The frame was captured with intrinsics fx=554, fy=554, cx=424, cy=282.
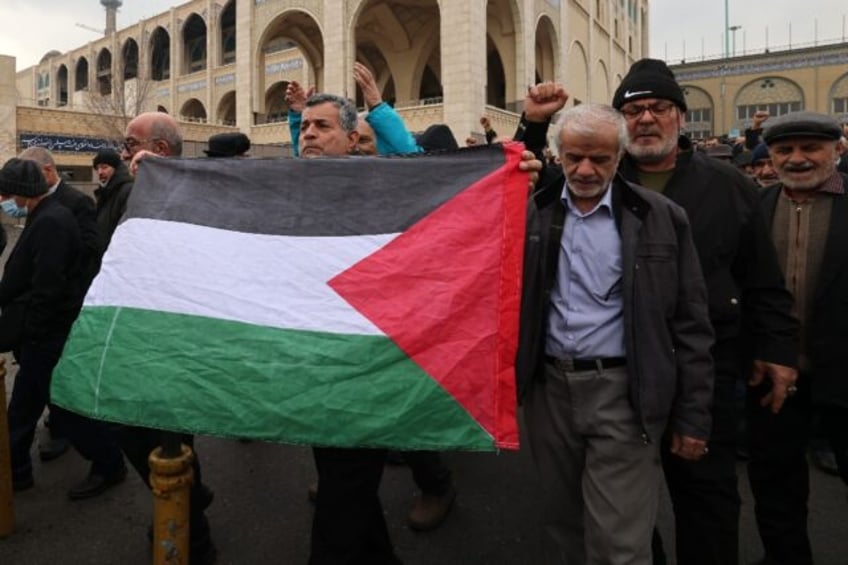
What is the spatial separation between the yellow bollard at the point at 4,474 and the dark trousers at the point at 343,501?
1.81m

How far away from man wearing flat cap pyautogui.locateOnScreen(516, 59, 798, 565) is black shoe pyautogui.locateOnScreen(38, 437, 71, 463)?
3793mm

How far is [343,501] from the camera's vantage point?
2.10m

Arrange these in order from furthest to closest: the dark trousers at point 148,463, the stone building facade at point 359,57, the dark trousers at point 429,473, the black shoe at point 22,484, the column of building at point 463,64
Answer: the stone building facade at point 359,57 → the column of building at point 463,64 → the black shoe at point 22,484 → the dark trousers at point 429,473 → the dark trousers at point 148,463

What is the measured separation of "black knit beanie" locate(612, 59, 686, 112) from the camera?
7.16ft

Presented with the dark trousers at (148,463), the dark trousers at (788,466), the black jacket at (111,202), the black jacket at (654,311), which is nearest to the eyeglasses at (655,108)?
the black jacket at (654,311)

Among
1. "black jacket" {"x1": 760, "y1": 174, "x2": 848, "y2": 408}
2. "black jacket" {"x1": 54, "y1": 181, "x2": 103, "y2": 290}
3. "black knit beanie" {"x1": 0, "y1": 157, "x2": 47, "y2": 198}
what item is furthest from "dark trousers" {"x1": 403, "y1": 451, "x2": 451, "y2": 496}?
"black knit beanie" {"x1": 0, "y1": 157, "x2": 47, "y2": 198}

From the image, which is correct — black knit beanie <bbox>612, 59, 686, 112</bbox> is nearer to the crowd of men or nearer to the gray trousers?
the crowd of men

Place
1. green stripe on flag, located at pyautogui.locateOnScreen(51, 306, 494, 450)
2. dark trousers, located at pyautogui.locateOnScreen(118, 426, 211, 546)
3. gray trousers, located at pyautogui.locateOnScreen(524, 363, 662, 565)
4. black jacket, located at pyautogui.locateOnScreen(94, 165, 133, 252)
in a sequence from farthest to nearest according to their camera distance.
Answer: black jacket, located at pyautogui.locateOnScreen(94, 165, 133, 252), dark trousers, located at pyautogui.locateOnScreen(118, 426, 211, 546), gray trousers, located at pyautogui.locateOnScreen(524, 363, 662, 565), green stripe on flag, located at pyautogui.locateOnScreen(51, 306, 494, 450)

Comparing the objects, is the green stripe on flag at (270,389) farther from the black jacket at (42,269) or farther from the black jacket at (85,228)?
the black jacket at (85,228)

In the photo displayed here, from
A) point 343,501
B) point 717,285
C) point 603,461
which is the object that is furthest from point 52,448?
point 717,285

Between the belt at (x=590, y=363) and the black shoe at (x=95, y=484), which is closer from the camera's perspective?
the belt at (x=590, y=363)

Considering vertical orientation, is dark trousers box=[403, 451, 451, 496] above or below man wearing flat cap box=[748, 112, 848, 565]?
below

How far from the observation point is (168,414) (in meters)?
1.82

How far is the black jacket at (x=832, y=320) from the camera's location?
2348 mm
